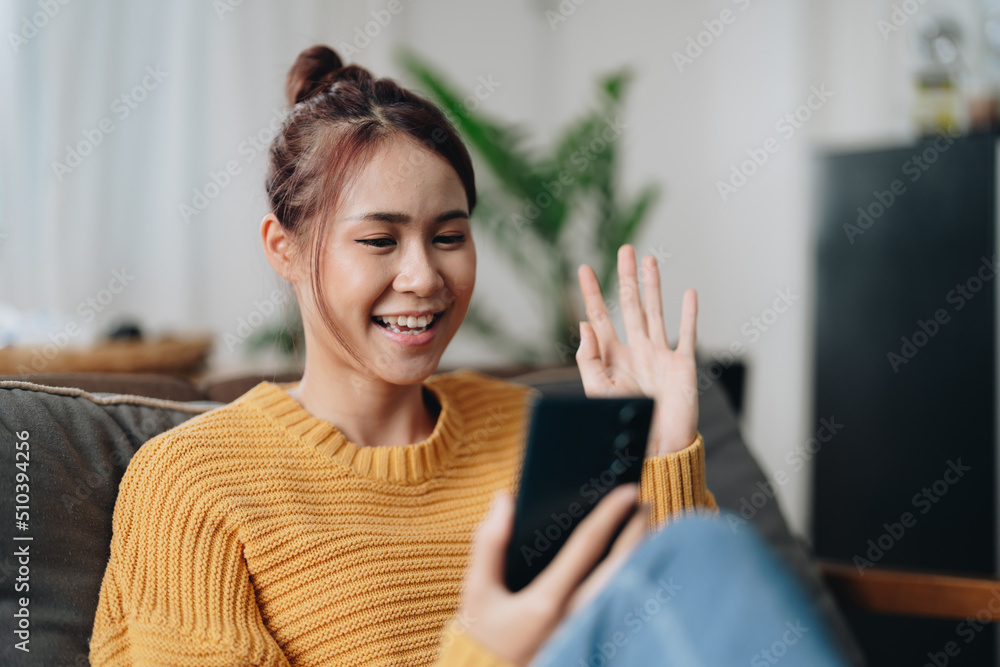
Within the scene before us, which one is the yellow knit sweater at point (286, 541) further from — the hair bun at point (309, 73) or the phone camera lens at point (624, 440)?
the hair bun at point (309, 73)

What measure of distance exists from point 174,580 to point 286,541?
0.13m

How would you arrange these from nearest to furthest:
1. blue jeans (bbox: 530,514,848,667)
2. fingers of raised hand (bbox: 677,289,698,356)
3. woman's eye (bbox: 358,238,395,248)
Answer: blue jeans (bbox: 530,514,848,667)
woman's eye (bbox: 358,238,395,248)
fingers of raised hand (bbox: 677,289,698,356)

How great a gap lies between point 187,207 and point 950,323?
2.24 meters

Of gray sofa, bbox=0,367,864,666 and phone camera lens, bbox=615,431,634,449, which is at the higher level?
phone camera lens, bbox=615,431,634,449

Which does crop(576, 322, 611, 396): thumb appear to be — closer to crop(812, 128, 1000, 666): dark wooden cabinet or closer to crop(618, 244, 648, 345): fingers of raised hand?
crop(618, 244, 648, 345): fingers of raised hand

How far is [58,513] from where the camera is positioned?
3.05 feet

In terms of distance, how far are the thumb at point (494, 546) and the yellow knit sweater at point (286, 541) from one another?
1.14 ft

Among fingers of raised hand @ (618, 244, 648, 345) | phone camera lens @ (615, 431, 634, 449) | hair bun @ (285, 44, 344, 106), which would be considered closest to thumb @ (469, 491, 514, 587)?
phone camera lens @ (615, 431, 634, 449)

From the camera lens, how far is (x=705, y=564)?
0.66m

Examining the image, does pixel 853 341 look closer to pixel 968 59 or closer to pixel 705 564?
pixel 968 59

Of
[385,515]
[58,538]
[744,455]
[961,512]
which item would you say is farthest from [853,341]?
[58,538]

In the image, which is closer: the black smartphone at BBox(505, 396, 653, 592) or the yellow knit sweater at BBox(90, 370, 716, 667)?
the black smartphone at BBox(505, 396, 653, 592)

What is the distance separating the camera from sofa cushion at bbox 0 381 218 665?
2.94 ft

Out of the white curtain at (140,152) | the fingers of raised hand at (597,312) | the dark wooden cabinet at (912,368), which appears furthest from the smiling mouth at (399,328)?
the dark wooden cabinet at (912,368)
